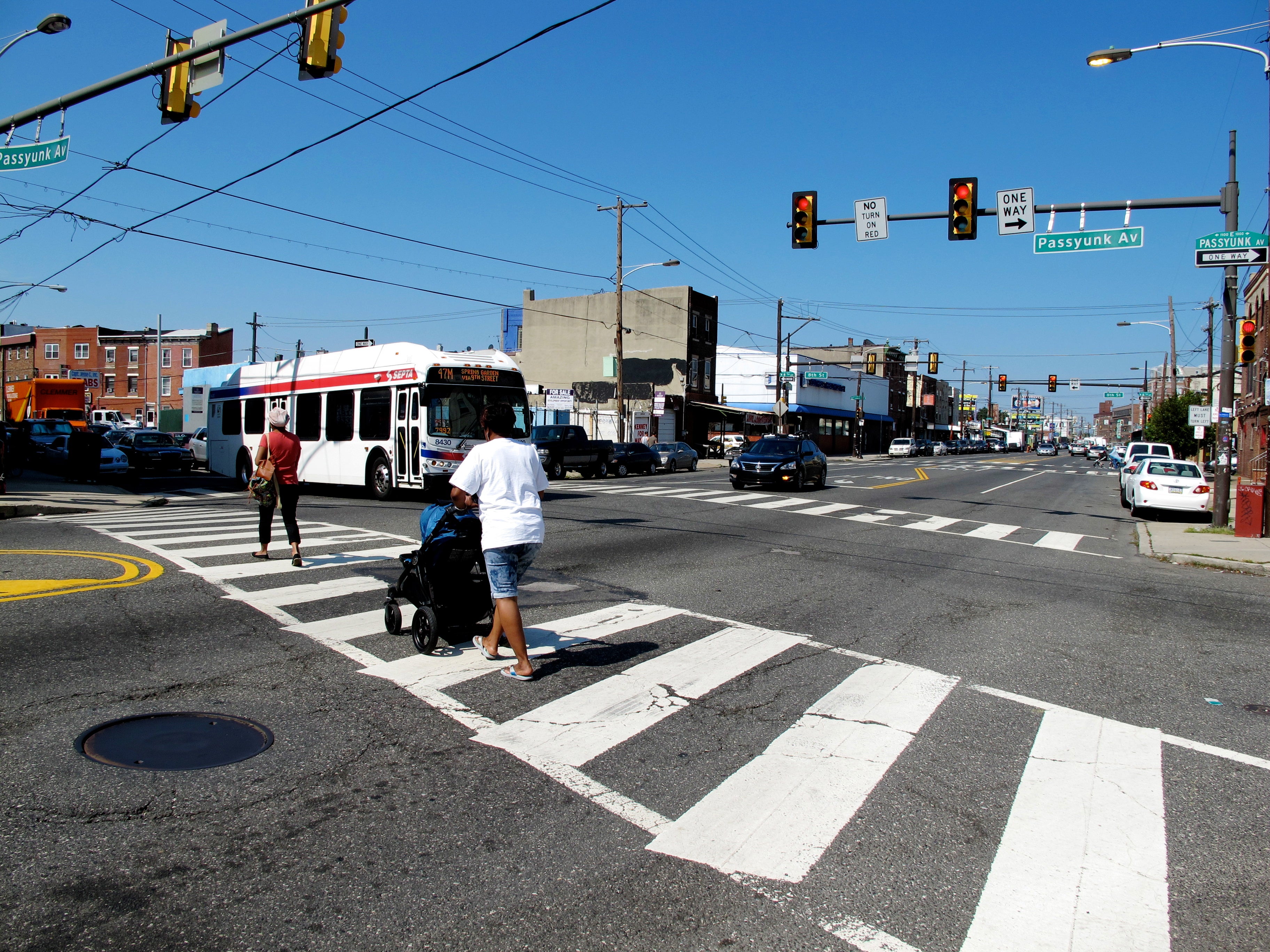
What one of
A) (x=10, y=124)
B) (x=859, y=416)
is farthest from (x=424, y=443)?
(x=859, y=416)

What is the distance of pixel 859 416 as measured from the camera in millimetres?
76875

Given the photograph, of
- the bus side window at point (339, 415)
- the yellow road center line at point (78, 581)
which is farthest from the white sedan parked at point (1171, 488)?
the yellow road center line at point (78, 581)

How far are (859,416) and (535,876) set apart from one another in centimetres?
7653

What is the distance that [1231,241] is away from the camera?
16.0 meters

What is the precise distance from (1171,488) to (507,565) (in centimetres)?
2132

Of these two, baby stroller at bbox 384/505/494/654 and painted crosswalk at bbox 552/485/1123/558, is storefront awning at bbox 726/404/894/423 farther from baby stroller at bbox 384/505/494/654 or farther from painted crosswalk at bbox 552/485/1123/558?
baby stroller at bbox 384/505/494/654

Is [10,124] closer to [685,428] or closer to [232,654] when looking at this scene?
[232,654]

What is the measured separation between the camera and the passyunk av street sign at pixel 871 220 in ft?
59.5

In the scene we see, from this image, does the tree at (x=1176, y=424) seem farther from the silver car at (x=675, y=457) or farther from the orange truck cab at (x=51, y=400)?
the orange truck cab at (x=51, y=400)

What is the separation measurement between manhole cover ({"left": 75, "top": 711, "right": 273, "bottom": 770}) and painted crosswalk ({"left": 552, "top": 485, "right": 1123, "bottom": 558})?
1375 cm

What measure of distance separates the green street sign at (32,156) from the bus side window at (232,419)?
11.5 meters

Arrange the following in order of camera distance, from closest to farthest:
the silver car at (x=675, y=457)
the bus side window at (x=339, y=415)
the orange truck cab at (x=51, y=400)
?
the bus side window at (x=339, y=415), the silver car at (x=675, y=457), the orange truck cab at (x=51, y=400)

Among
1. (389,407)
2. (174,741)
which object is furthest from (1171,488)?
(174,741)

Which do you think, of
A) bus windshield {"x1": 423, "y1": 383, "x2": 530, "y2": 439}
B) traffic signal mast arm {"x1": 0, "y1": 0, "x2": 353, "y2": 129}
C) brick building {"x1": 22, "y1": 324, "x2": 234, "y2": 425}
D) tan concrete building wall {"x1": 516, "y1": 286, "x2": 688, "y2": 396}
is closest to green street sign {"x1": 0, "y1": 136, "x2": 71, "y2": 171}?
traffic signal mast arm {"x1": 0, "y1": 0, "x2": 353, "y2": 129}
